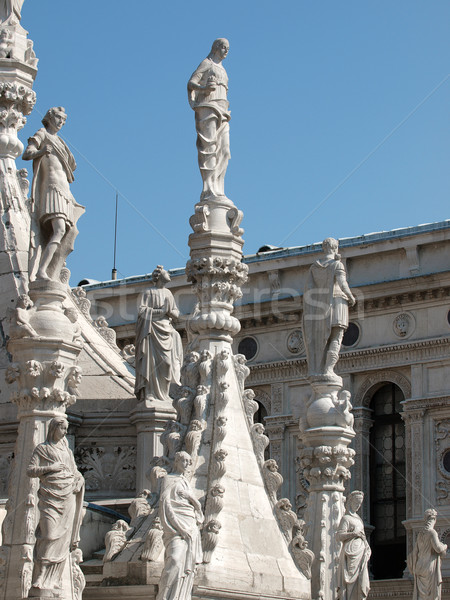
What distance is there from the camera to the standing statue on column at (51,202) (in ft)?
50.8

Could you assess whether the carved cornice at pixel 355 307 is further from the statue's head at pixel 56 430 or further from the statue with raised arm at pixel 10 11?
the statue's head at pixel 56 430

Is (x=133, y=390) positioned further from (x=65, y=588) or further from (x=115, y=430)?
(x=65, y=588)

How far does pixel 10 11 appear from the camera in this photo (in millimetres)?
20516

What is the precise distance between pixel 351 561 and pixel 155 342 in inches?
164

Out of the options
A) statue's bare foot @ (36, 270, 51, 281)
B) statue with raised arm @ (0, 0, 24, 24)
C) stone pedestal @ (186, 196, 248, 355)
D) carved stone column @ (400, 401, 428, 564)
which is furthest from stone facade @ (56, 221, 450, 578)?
statue's bare foot @ (36, 270, 51, 281)

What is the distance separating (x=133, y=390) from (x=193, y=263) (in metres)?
4.02

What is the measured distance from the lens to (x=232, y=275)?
17.5m

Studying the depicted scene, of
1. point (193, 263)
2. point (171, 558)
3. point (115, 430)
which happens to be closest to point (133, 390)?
point (115, 430)

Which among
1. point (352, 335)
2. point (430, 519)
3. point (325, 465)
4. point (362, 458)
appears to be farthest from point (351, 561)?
point (352, 335)

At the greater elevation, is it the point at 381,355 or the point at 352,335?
the point at 352,335

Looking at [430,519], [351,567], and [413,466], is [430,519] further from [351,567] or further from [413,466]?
[413,466]

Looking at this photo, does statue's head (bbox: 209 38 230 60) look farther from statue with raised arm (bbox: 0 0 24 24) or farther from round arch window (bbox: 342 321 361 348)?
round arch window (bbox: 342 321 361 348)

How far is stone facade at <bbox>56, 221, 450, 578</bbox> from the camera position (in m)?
43.8

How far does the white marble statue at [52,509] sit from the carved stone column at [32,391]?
75 centimetres
